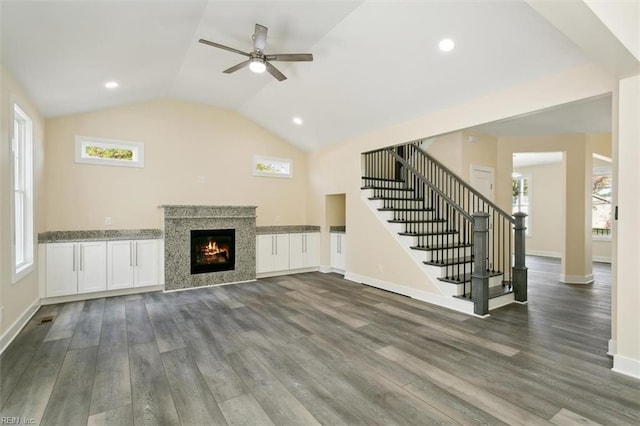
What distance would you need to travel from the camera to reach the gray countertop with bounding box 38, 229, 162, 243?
15.0 feet

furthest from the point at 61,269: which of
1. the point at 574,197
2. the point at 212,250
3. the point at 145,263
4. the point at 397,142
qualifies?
the point at 574,197

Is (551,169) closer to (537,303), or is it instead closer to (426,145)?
(426,145)

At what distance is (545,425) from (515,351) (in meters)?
1.16

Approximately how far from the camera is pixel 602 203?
9305 mm

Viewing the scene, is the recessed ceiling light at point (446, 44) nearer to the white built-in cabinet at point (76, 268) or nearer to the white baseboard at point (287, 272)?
the white baseboard at point (287, 272)

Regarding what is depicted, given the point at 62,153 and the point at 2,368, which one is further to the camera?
the point at 62,153

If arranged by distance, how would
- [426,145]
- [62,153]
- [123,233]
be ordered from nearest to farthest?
[62,153] < [123,233] < [426,145]

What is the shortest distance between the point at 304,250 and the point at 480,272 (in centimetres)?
391

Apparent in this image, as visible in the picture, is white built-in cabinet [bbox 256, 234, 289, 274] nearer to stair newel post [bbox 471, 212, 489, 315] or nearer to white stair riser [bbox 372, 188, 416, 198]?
white stair riser [bbox 372, 188, 416, 198]

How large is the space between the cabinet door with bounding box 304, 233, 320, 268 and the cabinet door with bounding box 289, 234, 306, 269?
0.07m

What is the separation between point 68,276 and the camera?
467 centimetres

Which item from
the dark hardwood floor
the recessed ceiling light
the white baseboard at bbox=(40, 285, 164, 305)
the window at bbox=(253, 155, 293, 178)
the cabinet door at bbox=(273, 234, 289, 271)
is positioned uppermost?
the recessed ceiling light

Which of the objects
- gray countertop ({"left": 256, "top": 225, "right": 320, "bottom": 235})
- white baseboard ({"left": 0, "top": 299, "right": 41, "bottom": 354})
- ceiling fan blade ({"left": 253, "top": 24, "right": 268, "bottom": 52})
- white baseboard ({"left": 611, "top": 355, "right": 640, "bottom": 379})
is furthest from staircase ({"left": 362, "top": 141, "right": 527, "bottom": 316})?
white baseboard ({"left": 0, "top": 299, "right": 41, "bottom": 354})

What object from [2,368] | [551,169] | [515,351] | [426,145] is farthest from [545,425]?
[551,169]
